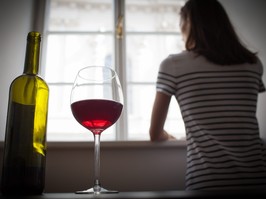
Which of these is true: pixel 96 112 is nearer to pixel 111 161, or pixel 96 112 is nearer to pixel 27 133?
pixel 27 133

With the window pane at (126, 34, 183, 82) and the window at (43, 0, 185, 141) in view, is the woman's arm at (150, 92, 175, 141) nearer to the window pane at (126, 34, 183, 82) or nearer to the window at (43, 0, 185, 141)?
the window at (43, 0, 185, 141)

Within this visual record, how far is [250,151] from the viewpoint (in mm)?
940

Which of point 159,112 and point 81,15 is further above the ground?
point 81,15

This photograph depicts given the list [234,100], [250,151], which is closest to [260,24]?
[234,100]

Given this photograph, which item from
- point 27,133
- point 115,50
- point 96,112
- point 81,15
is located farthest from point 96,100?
point 81,15

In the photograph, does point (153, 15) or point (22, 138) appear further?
point (153, 15)

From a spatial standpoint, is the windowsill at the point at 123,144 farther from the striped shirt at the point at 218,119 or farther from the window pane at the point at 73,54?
the window pane at the point at 73,54

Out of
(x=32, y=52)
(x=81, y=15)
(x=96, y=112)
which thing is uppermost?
(x=81, y=15)

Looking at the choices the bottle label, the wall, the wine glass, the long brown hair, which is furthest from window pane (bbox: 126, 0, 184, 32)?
the bottle label

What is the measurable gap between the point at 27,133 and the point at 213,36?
2.49ft

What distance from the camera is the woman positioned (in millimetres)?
910

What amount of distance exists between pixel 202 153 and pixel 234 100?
0.73ft

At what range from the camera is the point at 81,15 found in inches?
70.7

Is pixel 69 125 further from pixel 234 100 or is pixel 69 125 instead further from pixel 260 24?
pixel 260 24
